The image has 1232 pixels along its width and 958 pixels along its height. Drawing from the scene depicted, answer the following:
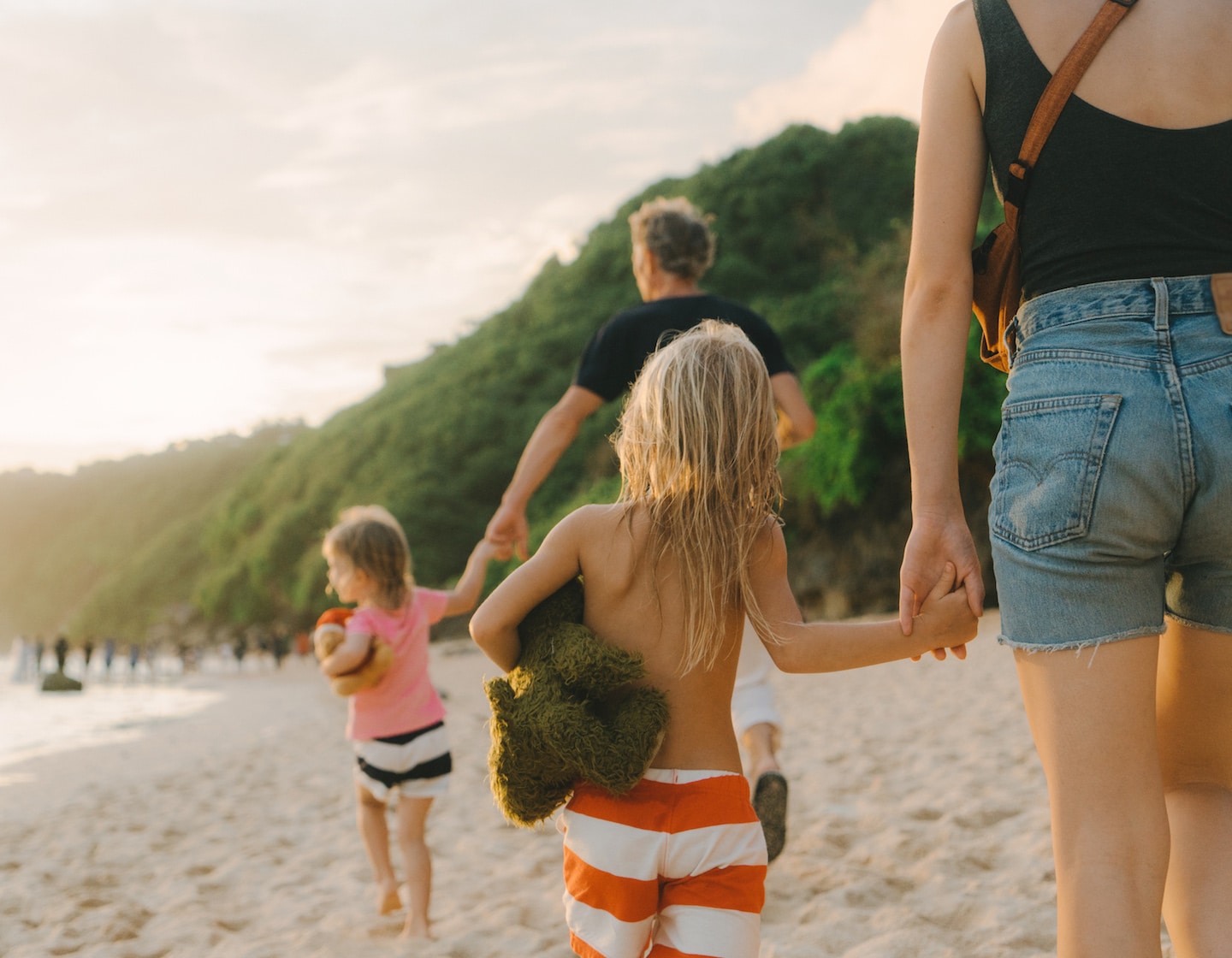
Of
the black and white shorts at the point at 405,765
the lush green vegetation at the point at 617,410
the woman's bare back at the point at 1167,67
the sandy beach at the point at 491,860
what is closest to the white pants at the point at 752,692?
the sandy beach at the point at 491,860

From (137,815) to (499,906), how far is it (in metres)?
4.00

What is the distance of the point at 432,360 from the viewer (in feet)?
151

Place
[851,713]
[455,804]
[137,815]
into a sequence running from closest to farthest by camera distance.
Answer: [455,804] < [137,815] < [851,713]

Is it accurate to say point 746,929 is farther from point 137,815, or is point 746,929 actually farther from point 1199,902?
point 137,815

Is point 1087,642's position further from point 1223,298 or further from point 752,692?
point 752,692

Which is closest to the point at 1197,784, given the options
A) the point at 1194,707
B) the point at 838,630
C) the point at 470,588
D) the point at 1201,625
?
the point at 1194,707

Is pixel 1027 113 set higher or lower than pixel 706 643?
higher

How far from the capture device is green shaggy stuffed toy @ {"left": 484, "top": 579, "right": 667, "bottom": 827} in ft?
6.43

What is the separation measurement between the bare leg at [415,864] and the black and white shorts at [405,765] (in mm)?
54

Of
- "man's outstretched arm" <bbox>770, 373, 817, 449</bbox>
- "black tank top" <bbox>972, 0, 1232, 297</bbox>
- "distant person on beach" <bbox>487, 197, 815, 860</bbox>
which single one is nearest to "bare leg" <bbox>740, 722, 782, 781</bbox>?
"distant person on beach" <bbox>487, 197, 815, 860</bbox>

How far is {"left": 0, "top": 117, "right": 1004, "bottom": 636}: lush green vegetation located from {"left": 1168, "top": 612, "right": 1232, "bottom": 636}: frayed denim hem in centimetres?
1442

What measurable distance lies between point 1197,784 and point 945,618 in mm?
507

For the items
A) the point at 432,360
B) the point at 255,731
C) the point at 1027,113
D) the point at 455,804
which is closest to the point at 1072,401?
the point at 1027,113

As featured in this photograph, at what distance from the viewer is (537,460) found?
3.63 meters
